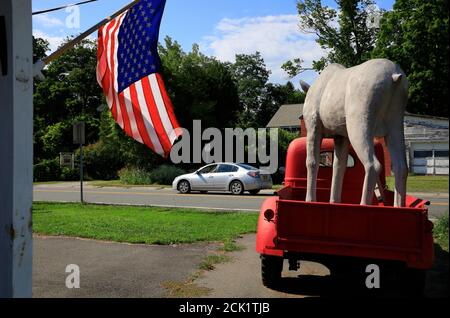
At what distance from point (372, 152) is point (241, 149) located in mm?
25457

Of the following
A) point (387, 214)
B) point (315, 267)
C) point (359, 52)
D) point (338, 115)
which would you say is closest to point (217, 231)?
point (315, 267)

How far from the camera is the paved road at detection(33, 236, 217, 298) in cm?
527

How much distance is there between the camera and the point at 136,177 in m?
28.8

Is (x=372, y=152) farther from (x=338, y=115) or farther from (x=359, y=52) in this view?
(x=359, y=52)

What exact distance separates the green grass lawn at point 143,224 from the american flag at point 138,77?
3616 millimetres

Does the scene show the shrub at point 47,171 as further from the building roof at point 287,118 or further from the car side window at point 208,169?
the building roof at point 287,118

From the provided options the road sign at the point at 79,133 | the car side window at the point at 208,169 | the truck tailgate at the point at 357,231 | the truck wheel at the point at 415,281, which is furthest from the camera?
the car side window at the point at 208,169

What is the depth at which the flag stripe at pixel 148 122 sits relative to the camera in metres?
5.10

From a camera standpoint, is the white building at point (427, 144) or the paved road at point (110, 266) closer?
the white building at point (427, 144)

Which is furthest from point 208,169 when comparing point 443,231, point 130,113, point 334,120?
point 443,231

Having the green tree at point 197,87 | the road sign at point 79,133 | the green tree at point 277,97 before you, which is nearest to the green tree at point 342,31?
the green tree at point 197,87

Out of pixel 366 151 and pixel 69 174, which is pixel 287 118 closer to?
pixel 69 174

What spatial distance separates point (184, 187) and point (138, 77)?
626 inches

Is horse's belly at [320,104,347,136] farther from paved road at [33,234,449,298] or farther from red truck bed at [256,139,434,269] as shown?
paved road at [33,234,449,298]
